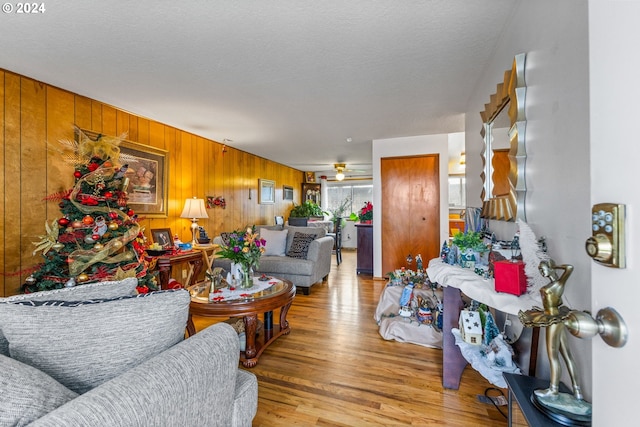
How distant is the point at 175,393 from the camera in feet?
2.56

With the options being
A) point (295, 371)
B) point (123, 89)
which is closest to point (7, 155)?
point (123, 89)

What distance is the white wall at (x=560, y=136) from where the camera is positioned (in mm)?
951

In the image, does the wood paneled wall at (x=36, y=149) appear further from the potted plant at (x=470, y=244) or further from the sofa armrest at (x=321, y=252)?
the potted plant at (x=470, y=244)

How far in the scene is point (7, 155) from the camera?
7.46 ft

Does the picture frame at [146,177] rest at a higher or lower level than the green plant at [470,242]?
higher

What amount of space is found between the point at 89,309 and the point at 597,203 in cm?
133

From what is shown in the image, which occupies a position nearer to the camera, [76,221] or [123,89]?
[76,221]

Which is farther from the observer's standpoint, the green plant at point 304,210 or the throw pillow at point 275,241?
the green plant at point 304,210

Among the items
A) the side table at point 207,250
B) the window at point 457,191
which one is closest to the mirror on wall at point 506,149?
the side table at point 207,250

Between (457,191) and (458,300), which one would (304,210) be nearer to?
(457,191)

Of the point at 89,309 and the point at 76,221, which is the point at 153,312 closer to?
the point at 89,309

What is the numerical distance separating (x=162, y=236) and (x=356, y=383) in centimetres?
289

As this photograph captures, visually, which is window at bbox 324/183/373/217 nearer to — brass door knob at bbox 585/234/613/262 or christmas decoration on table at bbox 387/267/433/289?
christmas decoration on table at bbox 387/267/433/289

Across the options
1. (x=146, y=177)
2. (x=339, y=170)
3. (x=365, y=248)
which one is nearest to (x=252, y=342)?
(x=146, y=177)
